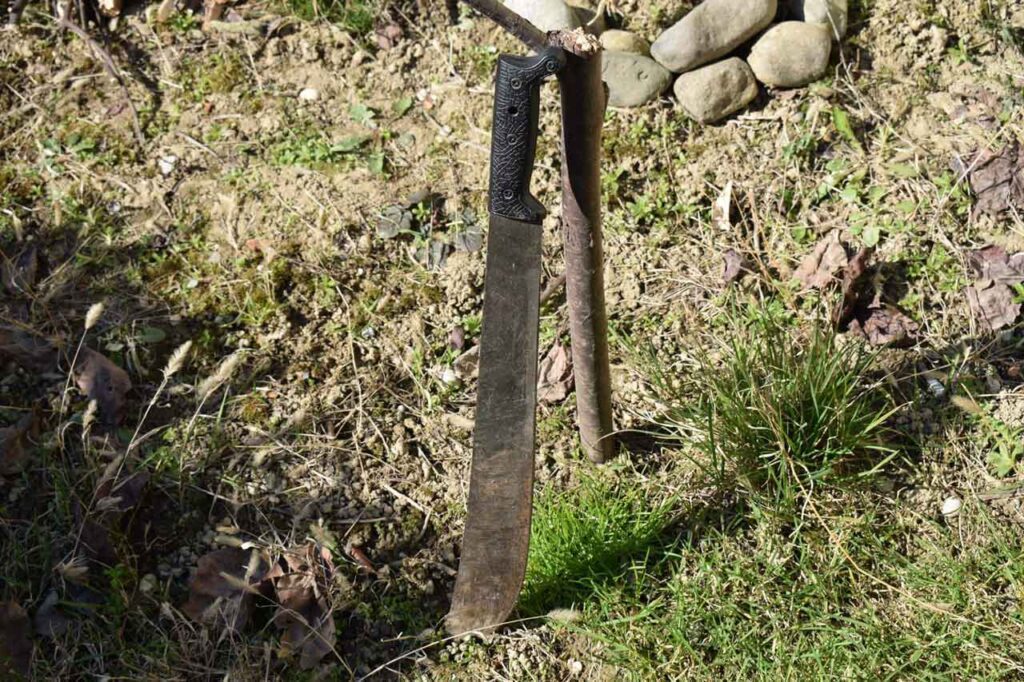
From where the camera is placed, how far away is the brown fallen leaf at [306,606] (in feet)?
8.14

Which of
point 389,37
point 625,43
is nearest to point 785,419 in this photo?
point 625,43

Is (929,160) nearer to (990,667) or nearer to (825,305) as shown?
(825,305)

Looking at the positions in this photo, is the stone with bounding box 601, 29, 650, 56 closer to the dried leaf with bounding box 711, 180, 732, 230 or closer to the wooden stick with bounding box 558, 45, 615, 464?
the dried leaf with bounding box 711, 180, 732, 230

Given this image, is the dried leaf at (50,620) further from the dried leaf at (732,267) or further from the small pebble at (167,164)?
the dried leaf at (732,267)

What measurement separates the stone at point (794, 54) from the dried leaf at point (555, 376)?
4.00ft

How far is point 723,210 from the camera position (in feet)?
10.5

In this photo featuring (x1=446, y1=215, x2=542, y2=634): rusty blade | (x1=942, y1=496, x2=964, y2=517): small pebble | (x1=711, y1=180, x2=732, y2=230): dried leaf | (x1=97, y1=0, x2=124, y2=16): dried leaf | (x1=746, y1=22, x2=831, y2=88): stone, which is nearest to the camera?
(x1=446, y1=215, x2=542, y2=634): rusty blade

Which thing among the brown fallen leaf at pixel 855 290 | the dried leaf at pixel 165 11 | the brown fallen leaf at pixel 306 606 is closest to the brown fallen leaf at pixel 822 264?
the brown fallen leaf at pixel 855 290

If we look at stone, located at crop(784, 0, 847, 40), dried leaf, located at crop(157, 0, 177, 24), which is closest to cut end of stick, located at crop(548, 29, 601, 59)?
stone, located at crop(784, 0, 847, 40)

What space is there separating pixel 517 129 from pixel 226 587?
55.1 inches

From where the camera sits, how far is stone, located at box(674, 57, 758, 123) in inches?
132

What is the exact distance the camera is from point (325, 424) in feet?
9.62

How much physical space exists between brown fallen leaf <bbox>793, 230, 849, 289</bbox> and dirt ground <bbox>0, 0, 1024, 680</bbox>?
2.2 inches

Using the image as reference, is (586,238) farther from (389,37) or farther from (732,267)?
(389,37)
